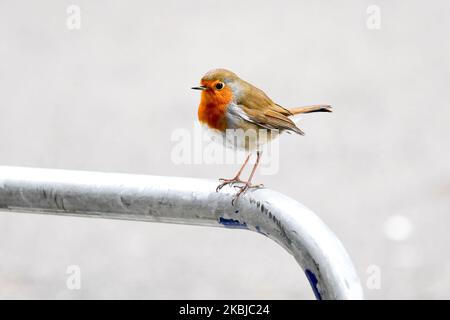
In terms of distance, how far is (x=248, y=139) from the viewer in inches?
103

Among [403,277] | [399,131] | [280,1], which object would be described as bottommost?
[403,277]

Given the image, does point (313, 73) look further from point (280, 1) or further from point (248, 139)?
point (248, 139)

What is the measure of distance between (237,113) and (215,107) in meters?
0.08

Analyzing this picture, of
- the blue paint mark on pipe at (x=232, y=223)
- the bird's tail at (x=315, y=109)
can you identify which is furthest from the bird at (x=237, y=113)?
the blue paint mark on pipe at (x=232, y=223)

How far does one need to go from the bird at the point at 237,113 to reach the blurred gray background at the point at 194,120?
2053 millimetres

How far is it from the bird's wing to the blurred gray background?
2.03 meters

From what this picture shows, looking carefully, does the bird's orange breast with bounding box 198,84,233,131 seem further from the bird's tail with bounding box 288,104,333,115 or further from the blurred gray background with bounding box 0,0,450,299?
the blurred gray background with bounding box 0,0,450,299

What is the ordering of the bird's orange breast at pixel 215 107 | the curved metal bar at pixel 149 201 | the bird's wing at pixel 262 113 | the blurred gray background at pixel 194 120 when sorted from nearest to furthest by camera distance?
1. the curved metal bar at pixel 149 201
2. the bird's orange breast at pixel 215 107
3. the bird's wing at pixel 262 113
4. the blurred gray background at pixel 194 120

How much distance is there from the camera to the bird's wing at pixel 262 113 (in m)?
2.67

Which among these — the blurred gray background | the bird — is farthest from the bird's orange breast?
the blurred gray background

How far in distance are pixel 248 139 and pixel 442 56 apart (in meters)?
5.51

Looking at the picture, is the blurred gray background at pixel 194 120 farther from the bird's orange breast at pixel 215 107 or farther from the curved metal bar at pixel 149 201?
the curved metal bar at pixel 149 201

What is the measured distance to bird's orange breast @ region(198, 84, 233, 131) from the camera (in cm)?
257
